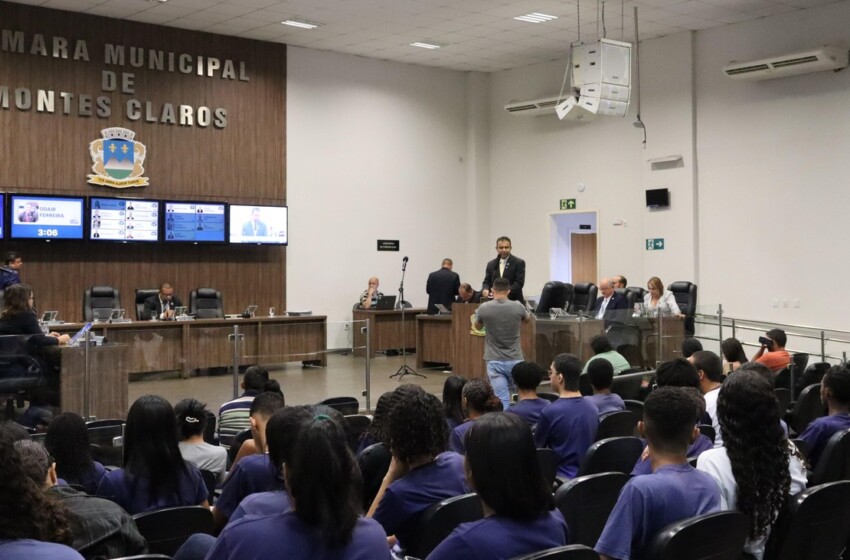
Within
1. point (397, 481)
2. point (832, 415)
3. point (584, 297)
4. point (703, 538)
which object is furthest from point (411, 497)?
point (584, 297)

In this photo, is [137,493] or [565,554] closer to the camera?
[565,554]

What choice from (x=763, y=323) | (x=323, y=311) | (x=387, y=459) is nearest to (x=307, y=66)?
(x=323, y=311)

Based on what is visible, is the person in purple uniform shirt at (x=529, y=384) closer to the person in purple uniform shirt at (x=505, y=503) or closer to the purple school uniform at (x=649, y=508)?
the purple school uniform at (x=649, y=508)

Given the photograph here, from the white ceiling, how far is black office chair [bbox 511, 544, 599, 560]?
10.7 metres

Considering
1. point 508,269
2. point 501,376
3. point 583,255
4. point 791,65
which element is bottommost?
point 501,376

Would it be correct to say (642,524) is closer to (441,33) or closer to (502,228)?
(441,33)

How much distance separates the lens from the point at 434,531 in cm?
316

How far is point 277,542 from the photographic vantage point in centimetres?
212

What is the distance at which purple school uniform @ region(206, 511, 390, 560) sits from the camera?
212 centimetres

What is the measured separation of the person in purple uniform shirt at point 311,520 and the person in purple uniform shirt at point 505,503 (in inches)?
12.1

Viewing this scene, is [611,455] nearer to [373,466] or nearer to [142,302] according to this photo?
[373,466]

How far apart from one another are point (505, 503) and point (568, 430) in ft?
8.88

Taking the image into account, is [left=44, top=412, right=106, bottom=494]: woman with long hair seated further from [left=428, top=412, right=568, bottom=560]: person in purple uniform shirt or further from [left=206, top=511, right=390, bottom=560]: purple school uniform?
[left=428, top=412, right=568, bottom=560]: person in purple uniform shirt

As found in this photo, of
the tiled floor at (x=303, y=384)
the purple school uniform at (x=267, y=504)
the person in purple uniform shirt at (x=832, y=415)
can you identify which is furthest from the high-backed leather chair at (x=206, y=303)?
the purple school uniform at (x=267, y=504)
